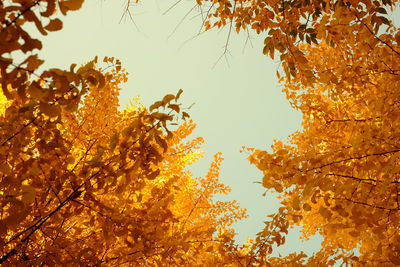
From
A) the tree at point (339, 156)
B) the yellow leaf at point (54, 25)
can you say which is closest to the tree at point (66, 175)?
the yellow leaf at point (54, 25)

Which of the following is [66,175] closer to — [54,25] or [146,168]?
[146,168]

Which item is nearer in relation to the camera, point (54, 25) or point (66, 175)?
point (54, 25)

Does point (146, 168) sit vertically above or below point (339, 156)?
below

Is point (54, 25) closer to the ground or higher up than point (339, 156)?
closer to the ground

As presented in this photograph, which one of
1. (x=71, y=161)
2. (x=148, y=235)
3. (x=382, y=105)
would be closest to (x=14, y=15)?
(x=71, y=161)

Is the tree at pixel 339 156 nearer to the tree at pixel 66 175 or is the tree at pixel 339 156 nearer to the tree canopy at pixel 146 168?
the tree canopy at pixel 146 168

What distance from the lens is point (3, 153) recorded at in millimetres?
1935

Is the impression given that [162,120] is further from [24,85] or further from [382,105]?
[382,105]

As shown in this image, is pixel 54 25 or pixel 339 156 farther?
pixel 339 156

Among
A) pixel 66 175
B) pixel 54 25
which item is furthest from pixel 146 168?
pixel 54 25

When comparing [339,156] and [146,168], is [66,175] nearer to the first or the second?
[146,168]

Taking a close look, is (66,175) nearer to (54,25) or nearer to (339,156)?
(54,25)

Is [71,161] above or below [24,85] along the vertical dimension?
above

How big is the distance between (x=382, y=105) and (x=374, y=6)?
68cm
